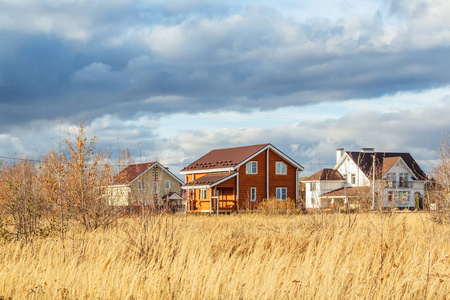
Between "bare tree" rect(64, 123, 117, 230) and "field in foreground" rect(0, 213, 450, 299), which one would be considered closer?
"field in foreground" rect(0, 213, 450, 299)

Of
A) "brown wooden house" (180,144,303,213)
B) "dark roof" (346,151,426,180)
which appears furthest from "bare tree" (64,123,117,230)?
"dark roof" (346,151,426,180)

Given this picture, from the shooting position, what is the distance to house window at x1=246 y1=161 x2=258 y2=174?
4325 centimetres

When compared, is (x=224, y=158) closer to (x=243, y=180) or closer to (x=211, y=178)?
(x=211, y=178)

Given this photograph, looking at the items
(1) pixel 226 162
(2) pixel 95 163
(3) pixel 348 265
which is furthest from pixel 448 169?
(1) pixel 226 162

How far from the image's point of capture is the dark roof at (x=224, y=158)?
4341 cm

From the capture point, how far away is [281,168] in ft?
148

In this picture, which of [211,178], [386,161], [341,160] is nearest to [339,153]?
[341,160]

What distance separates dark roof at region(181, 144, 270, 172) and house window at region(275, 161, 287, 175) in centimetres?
235

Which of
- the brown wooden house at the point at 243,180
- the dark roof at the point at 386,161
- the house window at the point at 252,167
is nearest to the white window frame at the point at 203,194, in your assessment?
the brown wooden house at the point at 243,180

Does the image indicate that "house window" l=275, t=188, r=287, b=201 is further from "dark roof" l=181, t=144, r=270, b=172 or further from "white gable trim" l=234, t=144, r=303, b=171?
"dark roof" l=181, t=144, r=270, b=172

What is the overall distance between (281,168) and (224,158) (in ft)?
17.4

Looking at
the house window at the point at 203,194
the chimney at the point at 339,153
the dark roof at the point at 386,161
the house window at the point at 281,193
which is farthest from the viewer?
the chimney at the point at 339,153

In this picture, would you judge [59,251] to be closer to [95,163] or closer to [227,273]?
[227,273]

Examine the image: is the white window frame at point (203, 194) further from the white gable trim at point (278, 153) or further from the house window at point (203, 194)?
the white gable trim at point (278, 153)
